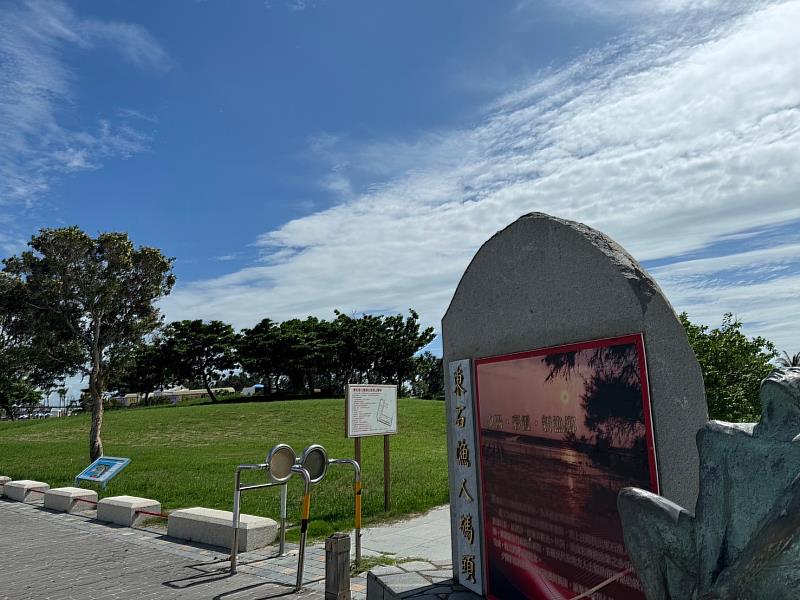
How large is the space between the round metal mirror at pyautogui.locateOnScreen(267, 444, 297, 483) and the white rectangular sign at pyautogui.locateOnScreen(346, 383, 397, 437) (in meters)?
2.25

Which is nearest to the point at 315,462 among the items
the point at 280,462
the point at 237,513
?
the point at 280,462

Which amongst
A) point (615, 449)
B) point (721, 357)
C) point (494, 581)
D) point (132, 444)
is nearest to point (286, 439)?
point (132, 444)

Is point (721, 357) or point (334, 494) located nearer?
point (334, 494)

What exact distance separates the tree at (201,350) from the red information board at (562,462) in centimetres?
4496

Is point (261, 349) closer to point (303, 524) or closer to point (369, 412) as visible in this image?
point (369, 412)

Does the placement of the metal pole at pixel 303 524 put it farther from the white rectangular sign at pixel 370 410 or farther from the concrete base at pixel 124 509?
the concrete base at pixel 124 509

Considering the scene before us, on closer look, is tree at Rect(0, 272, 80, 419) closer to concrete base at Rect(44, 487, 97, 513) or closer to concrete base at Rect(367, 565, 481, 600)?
concrete base at Rect(44, 487, 97, 513)

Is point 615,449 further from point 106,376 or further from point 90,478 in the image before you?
point 106,376

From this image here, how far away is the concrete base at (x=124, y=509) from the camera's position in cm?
1004

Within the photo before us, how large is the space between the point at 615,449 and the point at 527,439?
36.9 inches

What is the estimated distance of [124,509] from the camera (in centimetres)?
1012

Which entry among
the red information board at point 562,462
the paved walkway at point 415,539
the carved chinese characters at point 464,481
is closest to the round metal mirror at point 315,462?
the paved walkway at point 415,539

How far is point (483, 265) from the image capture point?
5.16m

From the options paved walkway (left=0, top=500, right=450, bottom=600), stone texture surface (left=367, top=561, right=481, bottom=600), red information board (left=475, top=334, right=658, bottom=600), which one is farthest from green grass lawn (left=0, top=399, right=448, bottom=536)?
red information board (left=475, top=334, right=658, bottom=600)
